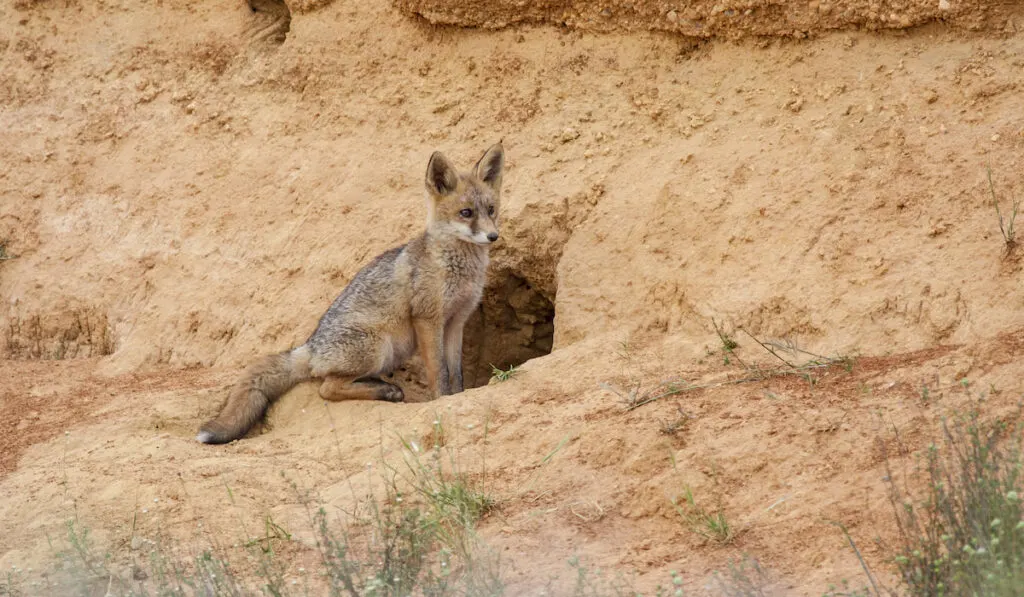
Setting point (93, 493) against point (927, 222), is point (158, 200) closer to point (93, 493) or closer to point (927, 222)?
point (93, 493)

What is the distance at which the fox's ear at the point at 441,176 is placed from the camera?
7.18 meters

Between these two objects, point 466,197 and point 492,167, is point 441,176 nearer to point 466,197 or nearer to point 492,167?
point 466,197

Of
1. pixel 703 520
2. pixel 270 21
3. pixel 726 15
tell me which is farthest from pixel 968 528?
pixel 270 21

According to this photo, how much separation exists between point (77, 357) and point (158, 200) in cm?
144

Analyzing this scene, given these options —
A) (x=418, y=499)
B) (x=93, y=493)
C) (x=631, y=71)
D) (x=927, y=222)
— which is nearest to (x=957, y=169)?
(x=927, y=222)

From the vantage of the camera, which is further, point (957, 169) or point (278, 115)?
point (278, 115)

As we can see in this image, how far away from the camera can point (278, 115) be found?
909 centimetres

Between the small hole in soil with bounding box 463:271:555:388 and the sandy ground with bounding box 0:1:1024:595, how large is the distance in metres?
0.02

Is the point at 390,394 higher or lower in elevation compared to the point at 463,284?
lower

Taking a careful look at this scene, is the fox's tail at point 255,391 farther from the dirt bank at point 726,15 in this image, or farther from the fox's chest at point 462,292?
the dirt bank at point 726,15

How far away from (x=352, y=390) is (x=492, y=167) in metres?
1.78

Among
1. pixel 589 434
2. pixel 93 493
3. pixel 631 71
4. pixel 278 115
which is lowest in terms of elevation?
pixel 93 493

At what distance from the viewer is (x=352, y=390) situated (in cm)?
712

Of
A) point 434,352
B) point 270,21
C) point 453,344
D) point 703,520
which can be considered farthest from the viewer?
point 270,21
